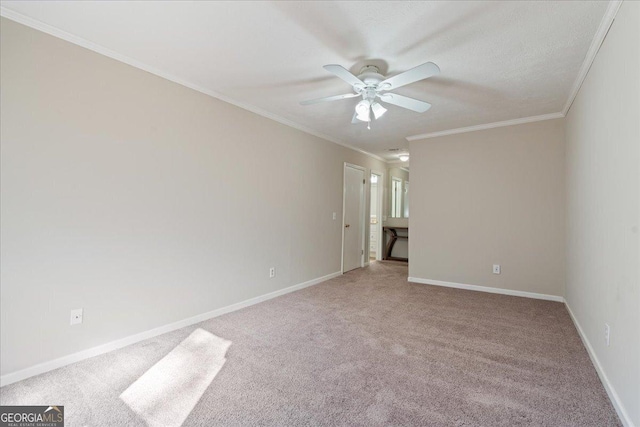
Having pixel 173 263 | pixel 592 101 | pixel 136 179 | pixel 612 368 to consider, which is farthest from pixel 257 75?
pixel 612 368

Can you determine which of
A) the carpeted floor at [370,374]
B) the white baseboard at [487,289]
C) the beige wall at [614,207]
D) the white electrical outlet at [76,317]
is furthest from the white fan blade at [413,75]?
the white baseboard at [487,289]

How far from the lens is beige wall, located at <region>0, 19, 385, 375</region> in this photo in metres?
2.01

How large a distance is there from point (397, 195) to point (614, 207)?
5.46 meters

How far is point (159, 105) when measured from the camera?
9.04ft

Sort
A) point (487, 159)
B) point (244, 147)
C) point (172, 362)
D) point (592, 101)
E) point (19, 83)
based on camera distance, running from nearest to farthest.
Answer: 1. point (19, 83)
2. point (172, 362)
3. point (592, 101)
4. point (244, 147)
5. point (487, 159)

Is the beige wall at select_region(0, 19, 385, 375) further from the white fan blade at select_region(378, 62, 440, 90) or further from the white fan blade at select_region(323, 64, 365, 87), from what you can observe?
the white fan blade at select_region(378, 62, 440, 90)

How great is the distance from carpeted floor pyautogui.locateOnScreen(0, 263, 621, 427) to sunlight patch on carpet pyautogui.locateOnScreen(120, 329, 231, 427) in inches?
2.1

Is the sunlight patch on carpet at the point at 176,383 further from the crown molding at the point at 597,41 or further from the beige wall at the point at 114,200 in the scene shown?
the crown molding at the point at 597,41

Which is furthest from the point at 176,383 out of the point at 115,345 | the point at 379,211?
the point at 379,211

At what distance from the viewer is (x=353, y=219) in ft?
18.8

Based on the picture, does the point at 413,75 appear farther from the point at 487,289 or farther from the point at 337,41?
the point at 487,289

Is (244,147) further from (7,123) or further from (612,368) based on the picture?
(612,368)

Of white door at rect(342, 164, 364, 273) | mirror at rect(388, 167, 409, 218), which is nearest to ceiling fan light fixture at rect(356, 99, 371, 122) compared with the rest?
white door at rect(342, 164, 364, 273)

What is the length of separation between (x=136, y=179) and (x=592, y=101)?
149 inches
